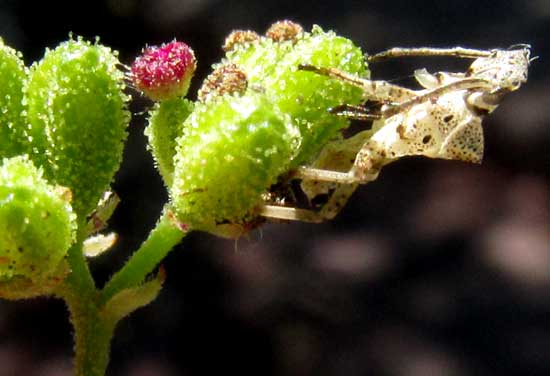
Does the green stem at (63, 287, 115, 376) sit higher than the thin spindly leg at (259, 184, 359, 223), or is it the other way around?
the thin spindly leg at (259, 184, 359, 223)

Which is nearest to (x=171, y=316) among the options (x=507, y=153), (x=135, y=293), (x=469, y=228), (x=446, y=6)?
(x=469, y=228)

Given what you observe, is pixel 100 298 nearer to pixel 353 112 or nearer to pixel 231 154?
pixel 231 154

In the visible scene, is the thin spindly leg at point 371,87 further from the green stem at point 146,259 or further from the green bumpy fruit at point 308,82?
the green stem at point 146,259

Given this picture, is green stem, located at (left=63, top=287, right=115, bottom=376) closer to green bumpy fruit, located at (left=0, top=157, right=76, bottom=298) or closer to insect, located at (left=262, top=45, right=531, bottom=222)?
green bumpy fruit, located at (left=0, top=157, right=76, bottom=298)

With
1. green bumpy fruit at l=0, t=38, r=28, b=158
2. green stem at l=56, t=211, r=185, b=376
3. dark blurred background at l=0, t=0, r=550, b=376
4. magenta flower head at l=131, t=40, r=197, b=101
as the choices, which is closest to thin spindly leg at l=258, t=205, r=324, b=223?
green stem at l=56, t=211, r=185, b=376

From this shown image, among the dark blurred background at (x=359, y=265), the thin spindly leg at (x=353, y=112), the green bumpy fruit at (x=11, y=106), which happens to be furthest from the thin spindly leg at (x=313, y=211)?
the dark blurred background at (x=359, y=265)

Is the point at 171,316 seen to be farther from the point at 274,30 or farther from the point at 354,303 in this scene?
the point at 274,30

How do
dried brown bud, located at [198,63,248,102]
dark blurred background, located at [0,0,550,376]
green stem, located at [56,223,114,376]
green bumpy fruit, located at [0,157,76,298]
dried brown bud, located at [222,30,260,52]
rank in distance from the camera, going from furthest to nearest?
dark blurred background, located at [0,0,550,376]
dried brown bud, located at [222,30,260,52]
green stem, located at [56,223,114,376]
dried brown bud, located at [198,63,248,102]
green bumpy fruit, located at [0,157,76,298]
